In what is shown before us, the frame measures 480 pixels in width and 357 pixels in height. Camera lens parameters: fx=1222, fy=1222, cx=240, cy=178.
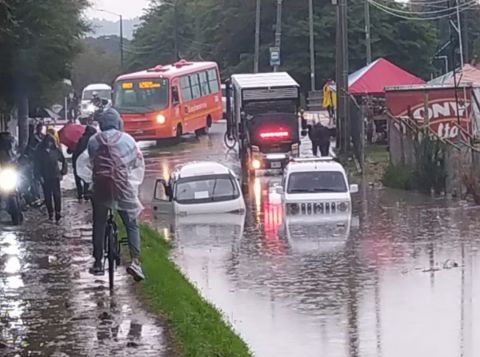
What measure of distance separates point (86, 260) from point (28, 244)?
8.16 ft

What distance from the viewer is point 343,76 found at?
40.6 meters

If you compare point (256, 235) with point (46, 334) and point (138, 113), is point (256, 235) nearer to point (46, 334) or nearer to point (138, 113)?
point (46, 334)

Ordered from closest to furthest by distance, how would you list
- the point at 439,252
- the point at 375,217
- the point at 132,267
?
the point at 132,267
the point at 439,252
the point at 375,217

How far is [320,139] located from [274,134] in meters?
2.63

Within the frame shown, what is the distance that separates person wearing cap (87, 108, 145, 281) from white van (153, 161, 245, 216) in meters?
13.4

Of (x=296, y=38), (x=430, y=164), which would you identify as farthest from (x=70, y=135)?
(x=296, y=38)

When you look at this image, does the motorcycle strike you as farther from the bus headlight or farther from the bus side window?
the bus side window

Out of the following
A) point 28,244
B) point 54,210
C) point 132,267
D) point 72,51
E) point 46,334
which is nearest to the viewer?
point 46,334

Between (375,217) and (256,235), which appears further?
(375,217)

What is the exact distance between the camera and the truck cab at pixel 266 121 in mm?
39312

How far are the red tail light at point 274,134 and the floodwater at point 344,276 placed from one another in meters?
9.41

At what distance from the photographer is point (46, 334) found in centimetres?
1108

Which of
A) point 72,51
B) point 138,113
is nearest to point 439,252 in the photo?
point 72,51

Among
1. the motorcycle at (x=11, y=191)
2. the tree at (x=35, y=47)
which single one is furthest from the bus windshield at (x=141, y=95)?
the motorcycle at (x=11, y=191)
